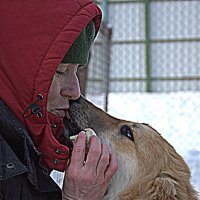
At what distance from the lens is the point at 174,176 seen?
241 cm

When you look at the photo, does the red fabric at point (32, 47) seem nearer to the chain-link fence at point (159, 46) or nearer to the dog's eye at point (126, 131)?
the dog's eye at point (126, 131)

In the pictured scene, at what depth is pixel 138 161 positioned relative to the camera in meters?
2.52

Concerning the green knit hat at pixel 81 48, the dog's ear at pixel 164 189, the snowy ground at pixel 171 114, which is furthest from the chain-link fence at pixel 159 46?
the green knit hat at pixel 81 48

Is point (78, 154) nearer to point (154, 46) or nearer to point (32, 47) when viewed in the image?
point (32, 47)

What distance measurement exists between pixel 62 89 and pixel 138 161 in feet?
2.09

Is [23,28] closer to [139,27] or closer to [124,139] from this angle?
[124,139]

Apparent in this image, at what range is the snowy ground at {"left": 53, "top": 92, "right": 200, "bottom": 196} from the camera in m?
6.60

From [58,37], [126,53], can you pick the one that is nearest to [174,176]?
[58,37]

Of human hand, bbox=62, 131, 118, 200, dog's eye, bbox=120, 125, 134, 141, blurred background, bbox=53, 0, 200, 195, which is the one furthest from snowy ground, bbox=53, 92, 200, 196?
blurred background, bbox=53, 0, 200, 195

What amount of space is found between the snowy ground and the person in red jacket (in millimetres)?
2851

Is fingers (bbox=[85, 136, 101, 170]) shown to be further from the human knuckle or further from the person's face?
the person's face

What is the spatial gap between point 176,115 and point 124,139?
328 inches

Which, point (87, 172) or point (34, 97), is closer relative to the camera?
point (34, 97)

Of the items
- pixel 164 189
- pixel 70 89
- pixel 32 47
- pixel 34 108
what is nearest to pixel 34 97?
pixel 34 108
